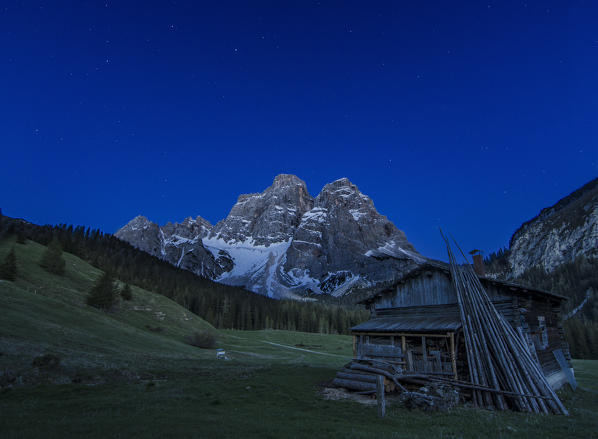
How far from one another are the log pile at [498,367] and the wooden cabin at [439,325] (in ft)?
4.63

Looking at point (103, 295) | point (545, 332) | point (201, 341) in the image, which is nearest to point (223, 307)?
point (201, 341)

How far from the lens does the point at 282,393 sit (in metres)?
16.9

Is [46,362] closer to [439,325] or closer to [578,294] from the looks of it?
[439,325]

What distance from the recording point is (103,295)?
2025 inches

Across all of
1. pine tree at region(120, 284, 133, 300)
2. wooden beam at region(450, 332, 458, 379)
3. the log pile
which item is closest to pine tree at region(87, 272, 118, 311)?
pine tree at region(120, 284, 133, 300)

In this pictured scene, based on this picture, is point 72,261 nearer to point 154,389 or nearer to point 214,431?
point 154,389

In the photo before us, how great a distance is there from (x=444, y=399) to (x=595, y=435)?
5325 mm

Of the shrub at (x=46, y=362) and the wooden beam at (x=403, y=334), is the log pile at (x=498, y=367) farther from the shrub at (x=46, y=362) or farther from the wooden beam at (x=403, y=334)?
the shrub at (x=46, y=362)

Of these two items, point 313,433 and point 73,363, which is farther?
point 73,363

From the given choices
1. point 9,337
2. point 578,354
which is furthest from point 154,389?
point 578,354

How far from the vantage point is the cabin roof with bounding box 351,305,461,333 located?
19.8 meters

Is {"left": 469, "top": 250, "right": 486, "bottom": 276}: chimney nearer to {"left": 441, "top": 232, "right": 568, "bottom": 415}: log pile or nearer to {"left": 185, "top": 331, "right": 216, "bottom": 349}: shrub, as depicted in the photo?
{"left": 441, "top": 232, "right": 568, "bottom": 415}: log pile

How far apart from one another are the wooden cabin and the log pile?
141cm

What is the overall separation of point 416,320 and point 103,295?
51.0 meters
